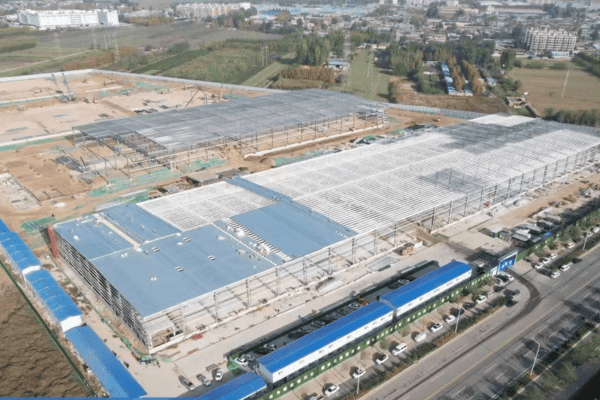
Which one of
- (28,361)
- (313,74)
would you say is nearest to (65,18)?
(313,74)

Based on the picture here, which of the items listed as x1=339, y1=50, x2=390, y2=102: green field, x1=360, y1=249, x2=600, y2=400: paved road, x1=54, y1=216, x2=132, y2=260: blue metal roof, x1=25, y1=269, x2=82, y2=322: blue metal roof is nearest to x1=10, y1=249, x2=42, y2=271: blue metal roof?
x1=25, y1=269, x2=82, y2=322: blue metal roof

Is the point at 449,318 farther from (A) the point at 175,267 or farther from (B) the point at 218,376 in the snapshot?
(A) the point at 175,267

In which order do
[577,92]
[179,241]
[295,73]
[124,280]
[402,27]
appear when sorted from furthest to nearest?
[402,27] → [295,73] → [577,92] → [179,241] → [124,280]

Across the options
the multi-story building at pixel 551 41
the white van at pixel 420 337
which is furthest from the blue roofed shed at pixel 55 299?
the multi-story building at pixel 551 41

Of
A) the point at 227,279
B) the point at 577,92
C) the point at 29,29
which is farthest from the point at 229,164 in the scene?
the point at 29,29

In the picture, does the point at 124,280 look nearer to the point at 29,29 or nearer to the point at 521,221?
the point at 521,221

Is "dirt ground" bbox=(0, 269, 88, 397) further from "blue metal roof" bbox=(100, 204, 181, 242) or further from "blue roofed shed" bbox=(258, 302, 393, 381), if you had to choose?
"blue roofed shed" bbox=(258, 302, 393, 381)

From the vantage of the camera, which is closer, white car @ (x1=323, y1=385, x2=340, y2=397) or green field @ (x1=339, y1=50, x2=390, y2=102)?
white car @ (x1=323, y1=385, x2=340, y2=397)
